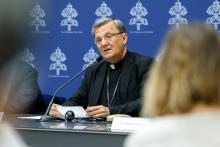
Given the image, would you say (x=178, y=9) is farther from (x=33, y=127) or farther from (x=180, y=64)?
(x=180, y=64)

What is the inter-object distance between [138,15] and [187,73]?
4.18m

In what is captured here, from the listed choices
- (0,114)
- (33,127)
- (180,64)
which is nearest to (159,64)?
(180,64)

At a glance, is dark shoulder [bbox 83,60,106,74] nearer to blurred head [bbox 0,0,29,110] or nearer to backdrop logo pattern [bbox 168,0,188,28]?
backdrop logo pattern [bbox 168,0,188,28]

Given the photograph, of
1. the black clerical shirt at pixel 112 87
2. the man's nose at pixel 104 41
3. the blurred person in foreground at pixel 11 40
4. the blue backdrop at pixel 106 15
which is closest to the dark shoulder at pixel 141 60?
the black clerical shirt at pixel 112 87

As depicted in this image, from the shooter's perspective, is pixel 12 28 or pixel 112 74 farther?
pixel 112 74

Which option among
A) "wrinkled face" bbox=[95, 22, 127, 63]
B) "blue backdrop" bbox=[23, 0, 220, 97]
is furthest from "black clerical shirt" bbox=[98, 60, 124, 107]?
"blue backdrop" bbox=[23, 0, 220, 97]

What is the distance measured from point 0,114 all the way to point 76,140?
1.92m

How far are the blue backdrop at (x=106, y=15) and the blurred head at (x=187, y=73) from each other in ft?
12.3

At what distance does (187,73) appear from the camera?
930mm

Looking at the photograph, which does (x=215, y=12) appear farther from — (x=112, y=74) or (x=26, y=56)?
(x=26, y=56)

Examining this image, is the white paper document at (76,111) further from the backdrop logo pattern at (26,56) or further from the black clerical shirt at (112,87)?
the backdrop logo pattern at (26,56)

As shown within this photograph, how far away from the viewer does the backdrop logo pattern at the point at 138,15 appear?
504cm

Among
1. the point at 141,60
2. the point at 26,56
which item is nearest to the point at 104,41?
the point at 141,60

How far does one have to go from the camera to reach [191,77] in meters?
0.92
